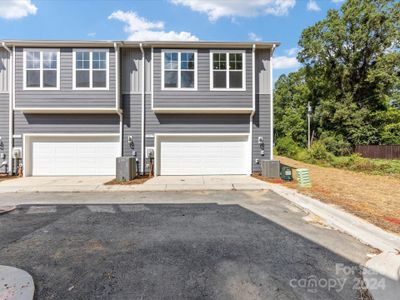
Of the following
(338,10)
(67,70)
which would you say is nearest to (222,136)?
(67,70)

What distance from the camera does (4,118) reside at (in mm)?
10633

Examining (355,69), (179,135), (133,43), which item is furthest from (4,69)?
(355,69)

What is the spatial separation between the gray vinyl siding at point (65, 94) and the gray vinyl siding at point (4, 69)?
0.90 m

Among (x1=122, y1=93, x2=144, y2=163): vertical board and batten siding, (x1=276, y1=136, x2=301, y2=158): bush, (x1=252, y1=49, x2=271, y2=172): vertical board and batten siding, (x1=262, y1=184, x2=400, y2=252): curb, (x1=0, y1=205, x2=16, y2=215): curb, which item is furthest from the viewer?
(x1=276, y1=136, x2=301, y2=158): bush

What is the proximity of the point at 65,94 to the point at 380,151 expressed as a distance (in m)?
21.6

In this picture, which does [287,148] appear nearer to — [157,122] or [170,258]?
[157,122]

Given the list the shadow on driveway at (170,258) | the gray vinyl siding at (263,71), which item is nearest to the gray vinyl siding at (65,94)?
the shadow on driveway at (170,258)

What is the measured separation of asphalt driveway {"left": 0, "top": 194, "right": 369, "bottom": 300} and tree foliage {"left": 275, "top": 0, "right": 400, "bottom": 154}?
17884 mm

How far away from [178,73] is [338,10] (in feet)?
63.6

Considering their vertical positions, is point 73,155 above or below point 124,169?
above

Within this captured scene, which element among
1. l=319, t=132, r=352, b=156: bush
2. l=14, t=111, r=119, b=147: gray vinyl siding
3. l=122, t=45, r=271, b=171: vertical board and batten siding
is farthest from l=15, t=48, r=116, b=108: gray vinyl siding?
l=319, t=132, r=352, b=156: bush

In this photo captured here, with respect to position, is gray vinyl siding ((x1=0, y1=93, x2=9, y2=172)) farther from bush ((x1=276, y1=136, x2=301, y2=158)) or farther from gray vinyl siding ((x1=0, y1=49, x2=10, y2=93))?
bush ((x1=276, y1=136, x2=301, y2=158))

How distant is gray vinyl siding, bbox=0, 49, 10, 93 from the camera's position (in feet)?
34.3

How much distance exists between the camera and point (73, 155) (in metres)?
10.9
